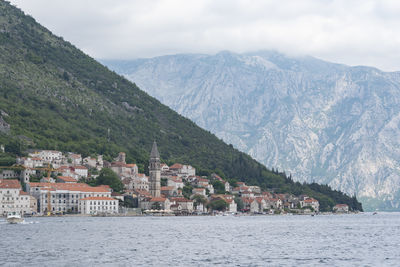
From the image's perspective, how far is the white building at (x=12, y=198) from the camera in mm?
169250

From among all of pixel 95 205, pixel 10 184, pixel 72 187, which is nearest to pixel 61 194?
pixel 72 187

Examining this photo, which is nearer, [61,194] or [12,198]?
[12,198]

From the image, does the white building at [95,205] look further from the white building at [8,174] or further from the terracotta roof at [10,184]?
the white building at [8,174]

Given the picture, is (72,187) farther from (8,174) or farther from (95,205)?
(8,174)

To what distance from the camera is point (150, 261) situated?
72375 millimetres

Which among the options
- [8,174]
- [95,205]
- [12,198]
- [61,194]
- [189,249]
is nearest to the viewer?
[189,249]

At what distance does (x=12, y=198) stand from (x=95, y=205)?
21.6m

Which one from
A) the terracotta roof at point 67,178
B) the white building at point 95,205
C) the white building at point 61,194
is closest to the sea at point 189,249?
the white building at point 61,194

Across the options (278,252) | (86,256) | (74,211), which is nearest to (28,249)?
(86,256)

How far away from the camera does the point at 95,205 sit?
183 metres

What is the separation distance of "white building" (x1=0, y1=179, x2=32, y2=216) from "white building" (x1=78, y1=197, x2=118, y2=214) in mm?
13857

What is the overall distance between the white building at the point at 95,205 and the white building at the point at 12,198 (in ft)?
45.5

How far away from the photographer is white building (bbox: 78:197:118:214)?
599 feet

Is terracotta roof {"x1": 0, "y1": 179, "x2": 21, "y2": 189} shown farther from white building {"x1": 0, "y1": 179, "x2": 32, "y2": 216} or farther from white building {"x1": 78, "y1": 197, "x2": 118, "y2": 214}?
white building {"x1": 78, "y1": 197, "x2": 118, "y2": 214}
